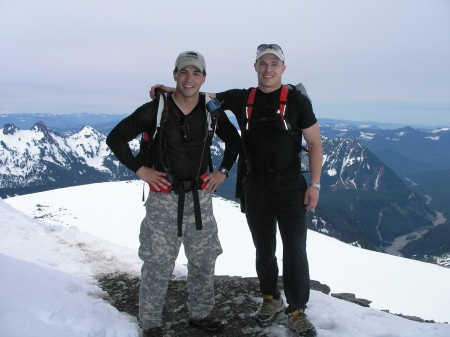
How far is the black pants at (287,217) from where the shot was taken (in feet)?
22.7

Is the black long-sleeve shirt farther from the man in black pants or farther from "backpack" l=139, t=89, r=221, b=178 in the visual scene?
the man in black pants

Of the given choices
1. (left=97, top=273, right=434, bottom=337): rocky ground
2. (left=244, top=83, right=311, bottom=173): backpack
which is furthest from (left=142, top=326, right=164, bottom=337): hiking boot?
(left=244, top=83, right=311, bottom=173): backpack

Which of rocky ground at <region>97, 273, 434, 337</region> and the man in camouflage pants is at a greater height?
the man in camouflage pants

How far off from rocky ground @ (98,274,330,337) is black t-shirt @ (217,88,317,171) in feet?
10.6

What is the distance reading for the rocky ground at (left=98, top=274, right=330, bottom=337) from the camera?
7.43 metres

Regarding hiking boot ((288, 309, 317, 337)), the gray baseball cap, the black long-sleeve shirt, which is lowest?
hiking boot ((288, 309, 317, 337))

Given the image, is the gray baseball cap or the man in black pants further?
the man in black pants

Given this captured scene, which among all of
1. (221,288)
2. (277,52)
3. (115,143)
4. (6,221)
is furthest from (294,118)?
(6,221)

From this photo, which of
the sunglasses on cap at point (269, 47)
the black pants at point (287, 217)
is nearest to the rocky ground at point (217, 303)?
the black pants at point (287, 217)

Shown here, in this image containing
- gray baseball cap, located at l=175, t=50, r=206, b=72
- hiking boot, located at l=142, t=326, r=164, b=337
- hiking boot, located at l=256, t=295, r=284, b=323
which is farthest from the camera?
hiking boot, located at l=256, t=295, r=284, b=323

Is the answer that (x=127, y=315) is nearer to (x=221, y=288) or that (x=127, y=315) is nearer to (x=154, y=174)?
(x=221, y=288)

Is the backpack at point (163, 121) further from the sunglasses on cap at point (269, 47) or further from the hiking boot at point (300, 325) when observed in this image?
the hiking boot at point (300, 325)

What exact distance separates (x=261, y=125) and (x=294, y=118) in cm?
61

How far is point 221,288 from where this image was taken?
962cm
